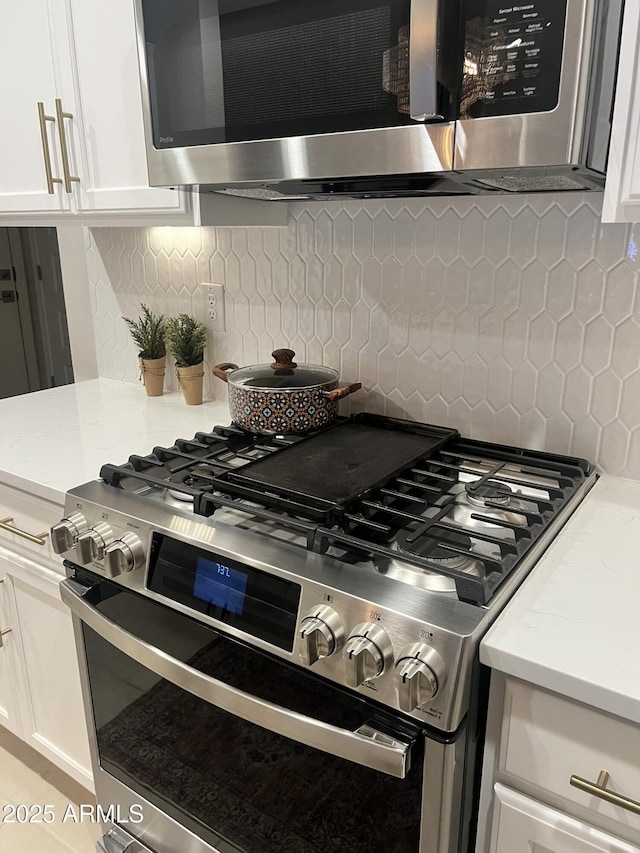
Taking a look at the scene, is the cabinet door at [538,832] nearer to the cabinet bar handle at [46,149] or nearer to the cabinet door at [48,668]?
the cabinet door at [48,668]

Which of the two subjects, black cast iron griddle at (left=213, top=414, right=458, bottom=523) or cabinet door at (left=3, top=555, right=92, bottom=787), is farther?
cabinet door at (left=3, top=555, right=92, bottom=787)

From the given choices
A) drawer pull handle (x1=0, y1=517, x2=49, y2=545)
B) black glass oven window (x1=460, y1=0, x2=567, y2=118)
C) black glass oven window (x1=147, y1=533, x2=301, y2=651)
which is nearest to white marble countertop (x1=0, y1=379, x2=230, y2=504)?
drawer pull handle (x1=0, y1=517, x2=49, y2=545)

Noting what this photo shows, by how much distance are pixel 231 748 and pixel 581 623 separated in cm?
61

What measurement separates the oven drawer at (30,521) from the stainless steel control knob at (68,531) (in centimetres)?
14

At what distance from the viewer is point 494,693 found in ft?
2.80

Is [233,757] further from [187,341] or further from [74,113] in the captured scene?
[74,113]

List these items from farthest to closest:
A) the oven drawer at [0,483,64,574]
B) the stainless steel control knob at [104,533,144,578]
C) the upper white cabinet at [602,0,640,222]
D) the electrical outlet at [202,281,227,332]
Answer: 1. the electrical outlet at [202,281,227,332]
2. the oven drawer at [0,483,64,574]
3. the stainless steel control knob at [104,533,144,578]
4. the upper white cabinet at [602,0,640,222]

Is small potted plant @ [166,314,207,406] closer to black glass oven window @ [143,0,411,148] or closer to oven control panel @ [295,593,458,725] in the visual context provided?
black glass oven window @ [143,0,411,148]

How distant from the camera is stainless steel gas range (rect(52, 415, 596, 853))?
0.85 metres

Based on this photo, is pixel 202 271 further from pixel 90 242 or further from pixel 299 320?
pixel 90 242

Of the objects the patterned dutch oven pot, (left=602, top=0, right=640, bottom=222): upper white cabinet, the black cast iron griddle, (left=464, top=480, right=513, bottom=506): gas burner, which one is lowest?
(left=464, top=480, right=513, bottom=506): gas burner

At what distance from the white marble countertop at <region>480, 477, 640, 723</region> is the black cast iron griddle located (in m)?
0.30

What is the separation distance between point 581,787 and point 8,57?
1911mm

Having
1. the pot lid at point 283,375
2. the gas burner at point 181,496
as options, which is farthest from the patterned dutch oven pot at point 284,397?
the gas burner at point 181,496
